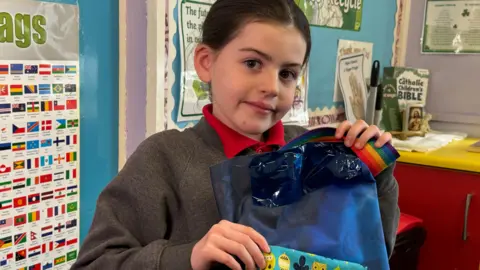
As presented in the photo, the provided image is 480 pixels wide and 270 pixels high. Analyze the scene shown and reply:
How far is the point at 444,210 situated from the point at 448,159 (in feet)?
0.52

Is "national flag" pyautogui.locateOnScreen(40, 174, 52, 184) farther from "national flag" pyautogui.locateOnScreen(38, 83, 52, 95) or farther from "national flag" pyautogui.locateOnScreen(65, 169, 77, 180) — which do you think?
"national flag" pyautogui.locateOnScreen(38, 83, 52, 95)

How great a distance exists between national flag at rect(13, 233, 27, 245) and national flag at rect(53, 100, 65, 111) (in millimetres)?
228

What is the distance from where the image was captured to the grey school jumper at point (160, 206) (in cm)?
61

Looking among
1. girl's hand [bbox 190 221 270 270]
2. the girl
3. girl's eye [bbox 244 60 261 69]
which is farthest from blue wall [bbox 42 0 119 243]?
girl's hand [bbox 190 221 270 270]

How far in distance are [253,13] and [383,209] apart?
341mm

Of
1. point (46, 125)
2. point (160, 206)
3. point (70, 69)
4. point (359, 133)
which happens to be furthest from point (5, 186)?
point (359, 133)

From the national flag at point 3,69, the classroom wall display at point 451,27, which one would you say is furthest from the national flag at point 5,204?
the classroom wall display at point 451,27

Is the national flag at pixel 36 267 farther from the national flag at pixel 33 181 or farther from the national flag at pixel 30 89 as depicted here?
the national flag at pixel 30 89

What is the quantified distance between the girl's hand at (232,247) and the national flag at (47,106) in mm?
474

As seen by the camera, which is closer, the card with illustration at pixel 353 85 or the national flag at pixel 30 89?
the national flag at pixel 30 89

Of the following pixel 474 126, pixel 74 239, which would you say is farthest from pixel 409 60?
pixel 74 239

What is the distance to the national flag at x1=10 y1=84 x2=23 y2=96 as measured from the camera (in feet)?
2.68

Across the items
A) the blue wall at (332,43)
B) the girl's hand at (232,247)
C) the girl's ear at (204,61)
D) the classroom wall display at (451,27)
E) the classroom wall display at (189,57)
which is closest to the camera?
the girl's hand at (232,247)

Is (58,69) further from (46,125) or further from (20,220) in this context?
(20,220)
